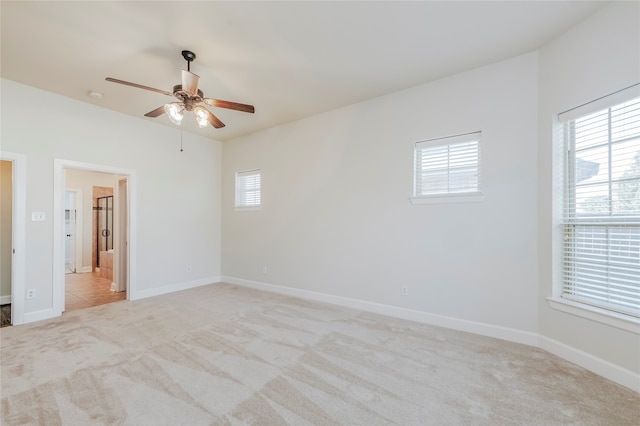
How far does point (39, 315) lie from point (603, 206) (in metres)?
6.33

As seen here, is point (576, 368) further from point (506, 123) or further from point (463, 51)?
point (463, 51)

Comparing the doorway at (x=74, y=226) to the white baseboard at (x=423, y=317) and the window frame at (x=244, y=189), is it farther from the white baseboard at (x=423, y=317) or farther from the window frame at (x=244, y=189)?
the white baseboard at (x=423, y=317)

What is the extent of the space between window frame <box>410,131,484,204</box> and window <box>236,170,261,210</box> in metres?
3.02

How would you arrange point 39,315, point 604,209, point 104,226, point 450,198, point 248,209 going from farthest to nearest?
point 104,226, point 248,209, point 39,315, point 450,198, point 604,209

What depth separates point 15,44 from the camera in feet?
8.86

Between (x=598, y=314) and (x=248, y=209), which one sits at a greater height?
(x=248, y=209)

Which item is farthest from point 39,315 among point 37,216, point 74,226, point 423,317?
point 423,317

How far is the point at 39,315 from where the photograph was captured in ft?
11.6

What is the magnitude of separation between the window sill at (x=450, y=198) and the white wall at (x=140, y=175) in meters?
4.17

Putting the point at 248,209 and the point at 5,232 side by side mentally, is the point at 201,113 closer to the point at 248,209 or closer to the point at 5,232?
the point at 248,209

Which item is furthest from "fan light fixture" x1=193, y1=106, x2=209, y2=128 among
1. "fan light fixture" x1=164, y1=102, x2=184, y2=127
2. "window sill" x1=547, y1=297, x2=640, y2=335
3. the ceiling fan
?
"window sill" x1=547, y1=297, x2=640, y2=335

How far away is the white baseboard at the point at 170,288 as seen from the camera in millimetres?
4497

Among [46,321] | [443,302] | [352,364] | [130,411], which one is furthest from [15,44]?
[443,302]

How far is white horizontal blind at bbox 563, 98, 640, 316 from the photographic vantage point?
2.16m
